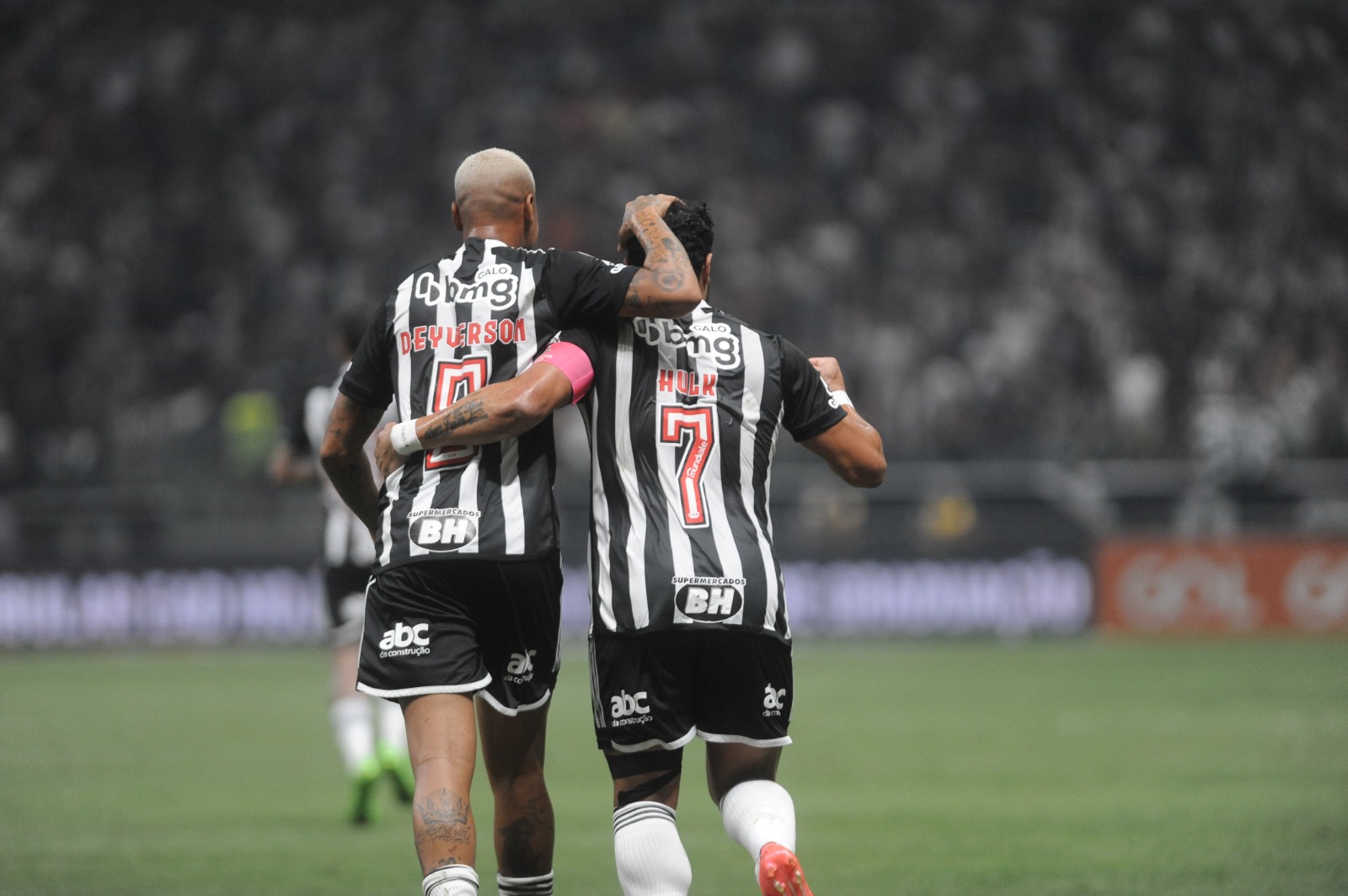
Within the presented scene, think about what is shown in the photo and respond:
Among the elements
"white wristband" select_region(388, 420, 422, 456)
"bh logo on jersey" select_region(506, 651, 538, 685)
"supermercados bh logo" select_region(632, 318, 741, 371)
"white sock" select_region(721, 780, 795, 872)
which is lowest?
"white sock" select_region(721, 780, 795, 872)

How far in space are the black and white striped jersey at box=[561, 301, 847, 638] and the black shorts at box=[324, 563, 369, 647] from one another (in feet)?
13.2

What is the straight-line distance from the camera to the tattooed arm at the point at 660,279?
14.5ft

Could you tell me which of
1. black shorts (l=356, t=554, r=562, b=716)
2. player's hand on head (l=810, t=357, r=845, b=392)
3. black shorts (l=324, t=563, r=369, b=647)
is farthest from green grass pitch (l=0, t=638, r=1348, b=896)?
player's hand on head (l=810, t=357, r=845, b=392)

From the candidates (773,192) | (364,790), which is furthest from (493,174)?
(773,192)

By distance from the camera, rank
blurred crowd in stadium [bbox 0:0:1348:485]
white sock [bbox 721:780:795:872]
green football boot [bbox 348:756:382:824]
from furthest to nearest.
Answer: blurred crowd in stadium [bbox 0:0:1348:485] → green football boot [bbox 348:756:382:824] → white sock [bbox 721:780:795:872]

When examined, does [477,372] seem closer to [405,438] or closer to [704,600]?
[405,438]

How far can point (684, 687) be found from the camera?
4.55 meters

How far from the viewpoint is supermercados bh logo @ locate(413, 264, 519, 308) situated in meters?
4.63

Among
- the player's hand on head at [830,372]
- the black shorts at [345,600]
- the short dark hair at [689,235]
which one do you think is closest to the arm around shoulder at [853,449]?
the player's hand on head at [830,372]

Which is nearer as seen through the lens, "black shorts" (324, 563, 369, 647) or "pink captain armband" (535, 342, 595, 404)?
Result: "pink captain armband" (535, 342, 595, 404)

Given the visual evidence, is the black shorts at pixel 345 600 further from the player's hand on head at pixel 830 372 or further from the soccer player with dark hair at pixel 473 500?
the player's hand on head at pixel 830 372

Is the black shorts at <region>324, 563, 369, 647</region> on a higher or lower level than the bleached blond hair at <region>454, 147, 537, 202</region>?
lower

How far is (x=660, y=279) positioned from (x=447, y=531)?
87cm

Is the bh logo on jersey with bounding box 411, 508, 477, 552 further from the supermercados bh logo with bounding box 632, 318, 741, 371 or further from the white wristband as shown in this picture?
the supermercados bh logo with bounding box 632, 318, 741, 371
